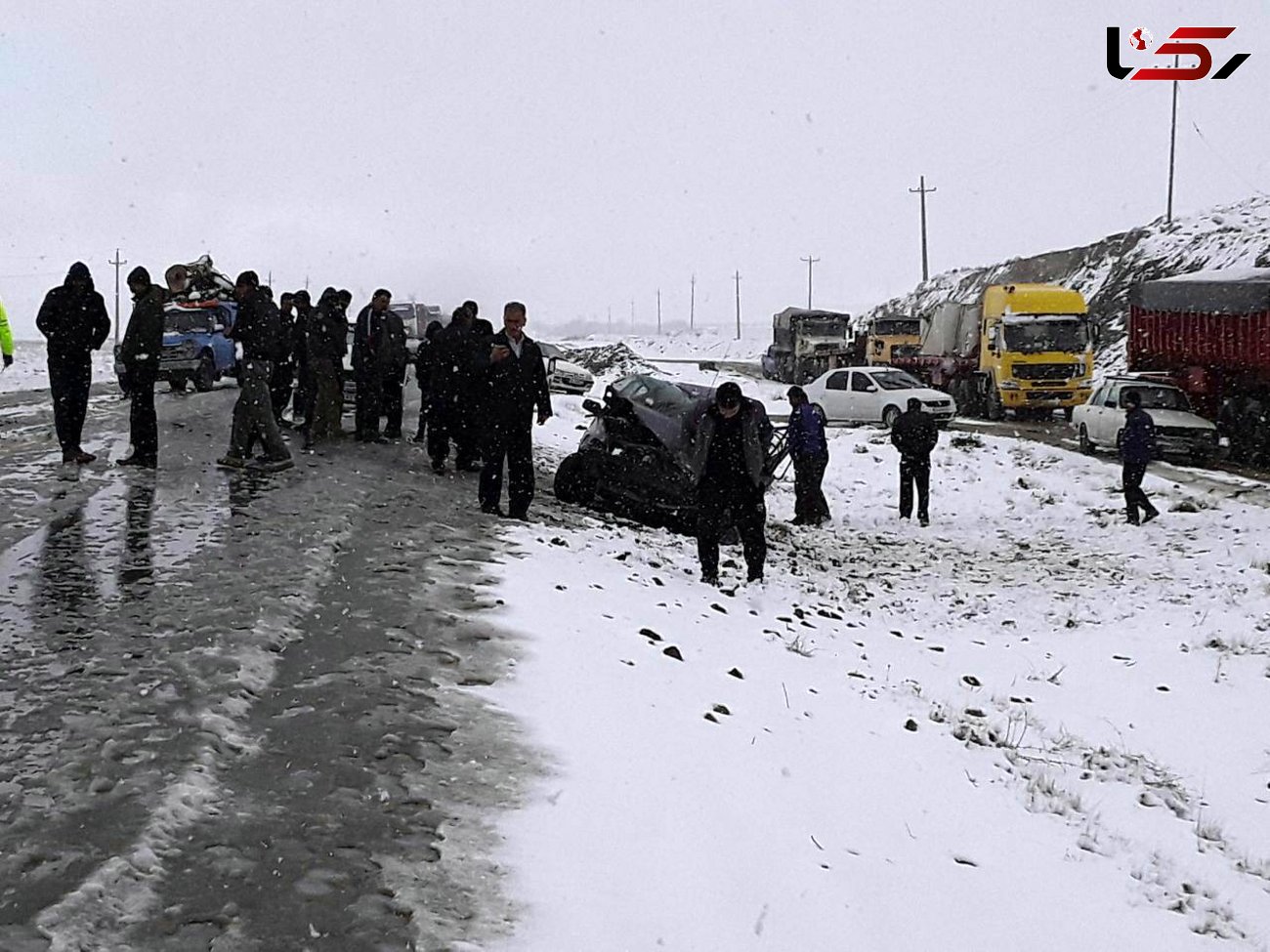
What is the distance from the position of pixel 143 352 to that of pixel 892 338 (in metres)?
30.6

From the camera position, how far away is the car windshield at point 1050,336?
27.5 m

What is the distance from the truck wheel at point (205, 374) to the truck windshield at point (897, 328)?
23.1 metres

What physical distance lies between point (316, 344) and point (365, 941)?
1090cm

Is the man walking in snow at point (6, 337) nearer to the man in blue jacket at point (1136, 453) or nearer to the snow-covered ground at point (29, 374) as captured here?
the snow-covered ground at point (29, 374)

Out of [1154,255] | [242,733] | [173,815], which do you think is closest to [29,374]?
[242,733]

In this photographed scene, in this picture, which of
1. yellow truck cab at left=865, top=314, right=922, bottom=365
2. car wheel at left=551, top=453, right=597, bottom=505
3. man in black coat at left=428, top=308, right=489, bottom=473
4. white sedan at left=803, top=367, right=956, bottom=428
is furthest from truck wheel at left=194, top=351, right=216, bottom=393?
yellow truck cab at left=865, top=314, right=922, bottom=365

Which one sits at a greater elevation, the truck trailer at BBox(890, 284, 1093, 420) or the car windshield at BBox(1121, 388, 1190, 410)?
the truck trailer at BBox(890, 284, 1093, 420)

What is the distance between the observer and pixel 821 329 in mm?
42344

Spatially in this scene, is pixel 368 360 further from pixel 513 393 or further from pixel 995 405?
pixel 995 405

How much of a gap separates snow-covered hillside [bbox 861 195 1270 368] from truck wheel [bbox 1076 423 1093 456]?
1656 cm

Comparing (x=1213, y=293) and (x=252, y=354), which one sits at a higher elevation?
(x=1213, y=293)

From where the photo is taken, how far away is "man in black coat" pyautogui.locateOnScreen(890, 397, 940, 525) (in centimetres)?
1564

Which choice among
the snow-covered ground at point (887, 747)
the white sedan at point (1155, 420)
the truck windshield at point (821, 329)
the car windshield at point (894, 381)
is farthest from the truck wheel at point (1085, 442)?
the truck windshield at point (821, 329)

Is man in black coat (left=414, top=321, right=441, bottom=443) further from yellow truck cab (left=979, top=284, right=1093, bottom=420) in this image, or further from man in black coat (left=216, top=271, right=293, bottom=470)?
yellow truck cab (left=979, top=284, right=1093, bottom=420)
